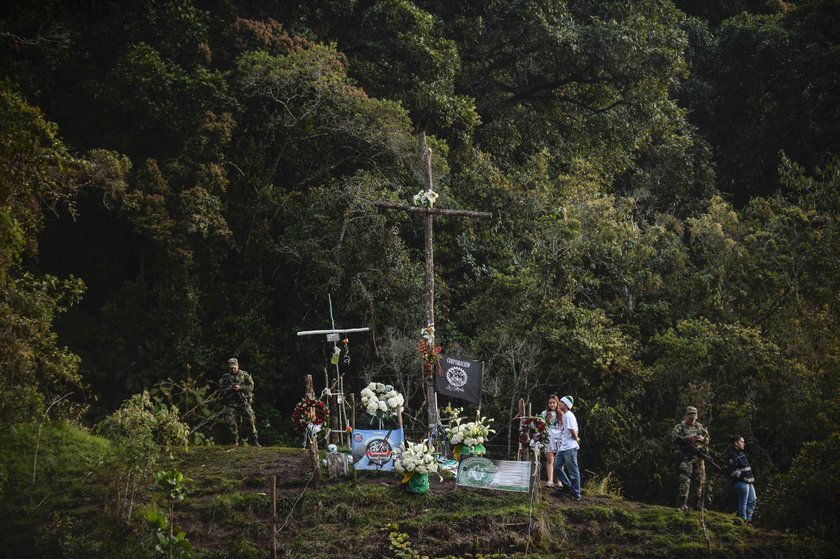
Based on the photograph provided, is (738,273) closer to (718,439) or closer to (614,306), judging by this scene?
(614,306)

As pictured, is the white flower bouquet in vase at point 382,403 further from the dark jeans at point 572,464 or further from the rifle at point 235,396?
the rifle at point 235,396

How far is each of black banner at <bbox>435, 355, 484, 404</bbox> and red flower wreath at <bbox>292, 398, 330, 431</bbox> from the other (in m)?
1.87

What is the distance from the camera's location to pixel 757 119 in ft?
92.3

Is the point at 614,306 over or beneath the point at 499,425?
over

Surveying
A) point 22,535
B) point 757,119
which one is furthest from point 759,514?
point 757,119

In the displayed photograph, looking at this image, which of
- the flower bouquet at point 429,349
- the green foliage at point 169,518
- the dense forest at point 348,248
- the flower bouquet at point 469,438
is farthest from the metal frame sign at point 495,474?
the dense forest at point 348,248

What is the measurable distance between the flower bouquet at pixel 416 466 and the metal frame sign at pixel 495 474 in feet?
1.57

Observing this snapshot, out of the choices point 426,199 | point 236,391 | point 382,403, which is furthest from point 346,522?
point 426,199

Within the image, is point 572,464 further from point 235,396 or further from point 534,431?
point 235,396

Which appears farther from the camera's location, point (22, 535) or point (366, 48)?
point (366, 48)

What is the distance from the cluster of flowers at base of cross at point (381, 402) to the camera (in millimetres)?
13648

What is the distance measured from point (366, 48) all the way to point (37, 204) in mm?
10155

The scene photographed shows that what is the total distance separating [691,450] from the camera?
13594mm

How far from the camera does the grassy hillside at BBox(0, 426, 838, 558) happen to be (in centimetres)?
1198
